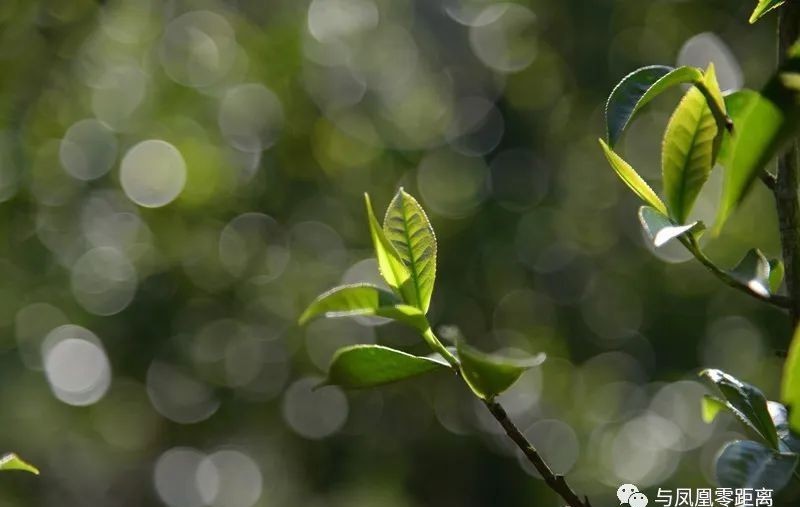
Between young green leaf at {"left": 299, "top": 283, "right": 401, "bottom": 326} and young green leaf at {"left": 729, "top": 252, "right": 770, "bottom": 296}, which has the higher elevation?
young green leaf at {"left": 299, "top": 283, "right": 401, "bottom": 326}

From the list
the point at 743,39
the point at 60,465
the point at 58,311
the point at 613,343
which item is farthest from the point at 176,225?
the point at 743,39

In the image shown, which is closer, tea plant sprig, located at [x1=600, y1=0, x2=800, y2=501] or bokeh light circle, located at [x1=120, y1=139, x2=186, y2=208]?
tea plant sprig, located at [x1=600, y1=0, x2=800, y2=501]

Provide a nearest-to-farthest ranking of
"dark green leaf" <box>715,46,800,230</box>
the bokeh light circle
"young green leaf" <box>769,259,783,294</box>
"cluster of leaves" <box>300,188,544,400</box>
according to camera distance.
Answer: "dark green leaf" <box>715,46,800,230</box>, "cluster of leaves" <box>300,188,544,400</box>, "young green leaf" <box>769,259,783,294</box>, the bokeh light circle

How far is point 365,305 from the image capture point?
1.61 feet

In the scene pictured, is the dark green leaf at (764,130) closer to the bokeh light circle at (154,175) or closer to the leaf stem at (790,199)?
Answer: the leaf stem at (790,199)

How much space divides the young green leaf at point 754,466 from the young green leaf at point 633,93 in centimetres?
16

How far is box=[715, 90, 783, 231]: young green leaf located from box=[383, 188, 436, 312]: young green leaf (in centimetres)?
19

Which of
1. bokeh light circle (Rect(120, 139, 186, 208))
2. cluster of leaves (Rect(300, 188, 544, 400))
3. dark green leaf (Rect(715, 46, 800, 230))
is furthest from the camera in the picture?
bokeh light circle (Rect(120, 139, 186, 208))

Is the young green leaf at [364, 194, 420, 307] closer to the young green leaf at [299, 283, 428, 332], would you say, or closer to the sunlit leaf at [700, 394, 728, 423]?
the young green leaf at [299, 283, 428, 332]

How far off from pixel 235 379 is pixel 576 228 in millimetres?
1644

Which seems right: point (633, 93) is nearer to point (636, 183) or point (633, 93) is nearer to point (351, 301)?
point (636, 183)

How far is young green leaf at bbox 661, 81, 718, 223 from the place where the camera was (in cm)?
50

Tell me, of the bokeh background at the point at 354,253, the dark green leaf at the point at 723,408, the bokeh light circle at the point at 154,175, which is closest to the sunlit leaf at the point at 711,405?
the dark green leaf at the point at 723,408

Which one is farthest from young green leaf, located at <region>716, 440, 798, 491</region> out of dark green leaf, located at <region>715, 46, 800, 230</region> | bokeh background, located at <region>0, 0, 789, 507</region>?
bokeh background, located at <region>0, 0, 789, 507</region>
